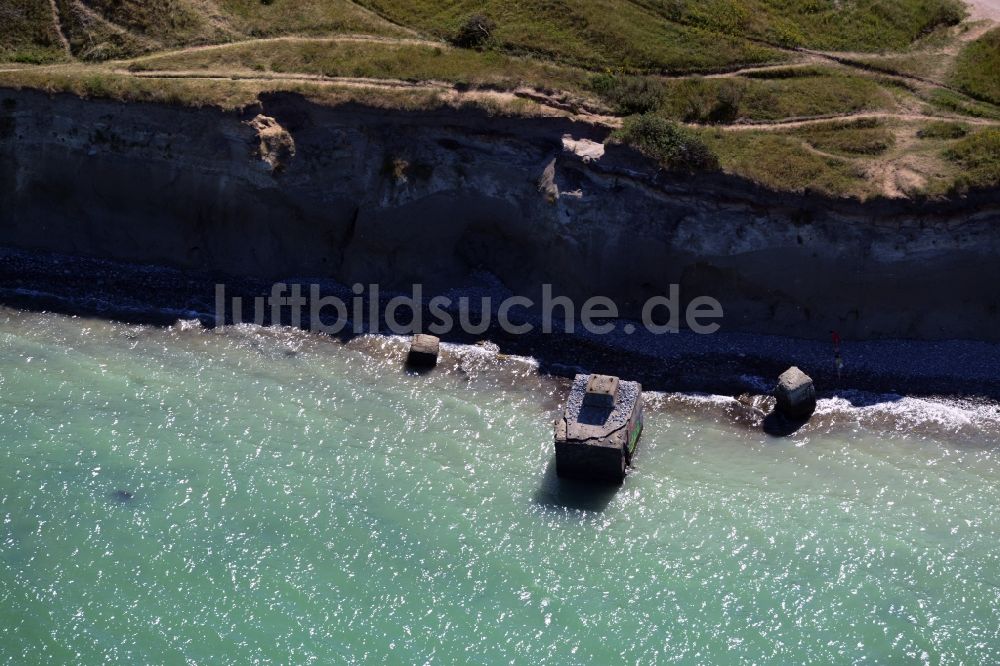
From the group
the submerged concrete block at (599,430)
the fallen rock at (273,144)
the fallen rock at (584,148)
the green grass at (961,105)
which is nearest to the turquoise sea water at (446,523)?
the submerged concrete block at (599,430)

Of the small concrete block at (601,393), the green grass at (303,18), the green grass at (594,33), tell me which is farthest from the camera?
the green grass at (303,18)

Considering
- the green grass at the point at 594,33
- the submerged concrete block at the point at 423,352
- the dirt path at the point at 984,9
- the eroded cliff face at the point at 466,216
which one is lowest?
the submerged concrete block at the point at 423,352

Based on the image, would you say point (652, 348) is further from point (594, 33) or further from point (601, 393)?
point (594, 33)

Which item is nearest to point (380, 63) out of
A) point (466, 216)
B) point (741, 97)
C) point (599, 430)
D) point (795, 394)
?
point (466, 216)

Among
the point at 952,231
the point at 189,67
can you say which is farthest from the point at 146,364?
the point at 952,231

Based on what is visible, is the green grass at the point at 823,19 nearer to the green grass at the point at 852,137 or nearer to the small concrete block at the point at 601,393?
the green grass at the point at 852,137

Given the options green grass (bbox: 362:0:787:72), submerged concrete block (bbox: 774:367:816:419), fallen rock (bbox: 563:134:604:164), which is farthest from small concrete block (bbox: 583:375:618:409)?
green grass (bbox: 362:0:787:72)
